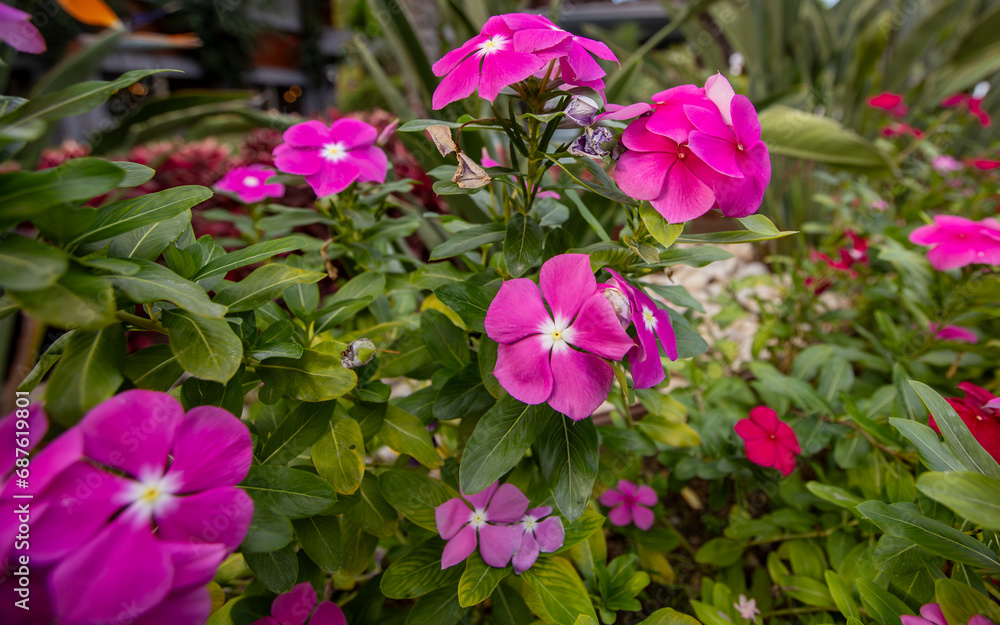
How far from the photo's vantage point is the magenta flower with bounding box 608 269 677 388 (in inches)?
19.3

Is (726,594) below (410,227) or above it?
below

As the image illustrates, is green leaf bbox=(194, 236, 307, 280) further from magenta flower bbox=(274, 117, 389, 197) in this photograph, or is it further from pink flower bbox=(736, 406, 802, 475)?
pink flower bbox=(736, 406, 802, 475)

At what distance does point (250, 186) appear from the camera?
1.09m

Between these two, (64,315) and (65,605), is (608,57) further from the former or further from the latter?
(65,605)

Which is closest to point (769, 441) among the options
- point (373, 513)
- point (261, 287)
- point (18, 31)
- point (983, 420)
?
point (983, 420)

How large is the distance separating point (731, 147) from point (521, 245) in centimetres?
24

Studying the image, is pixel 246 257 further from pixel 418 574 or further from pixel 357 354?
pixel 418 574

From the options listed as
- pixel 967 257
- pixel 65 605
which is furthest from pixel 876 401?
pixel 65 605

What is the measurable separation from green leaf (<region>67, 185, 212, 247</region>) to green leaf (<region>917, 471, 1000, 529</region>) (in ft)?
2.36

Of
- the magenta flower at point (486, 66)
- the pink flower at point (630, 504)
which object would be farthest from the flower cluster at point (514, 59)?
the pink flower at point (630, 504)

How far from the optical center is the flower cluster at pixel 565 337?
0.47 metres

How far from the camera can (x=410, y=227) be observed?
869mm

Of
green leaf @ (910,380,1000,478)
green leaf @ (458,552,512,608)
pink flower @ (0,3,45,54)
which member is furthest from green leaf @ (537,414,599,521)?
pink flower @ (0,3,45,54)

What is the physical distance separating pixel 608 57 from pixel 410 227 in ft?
1.51
